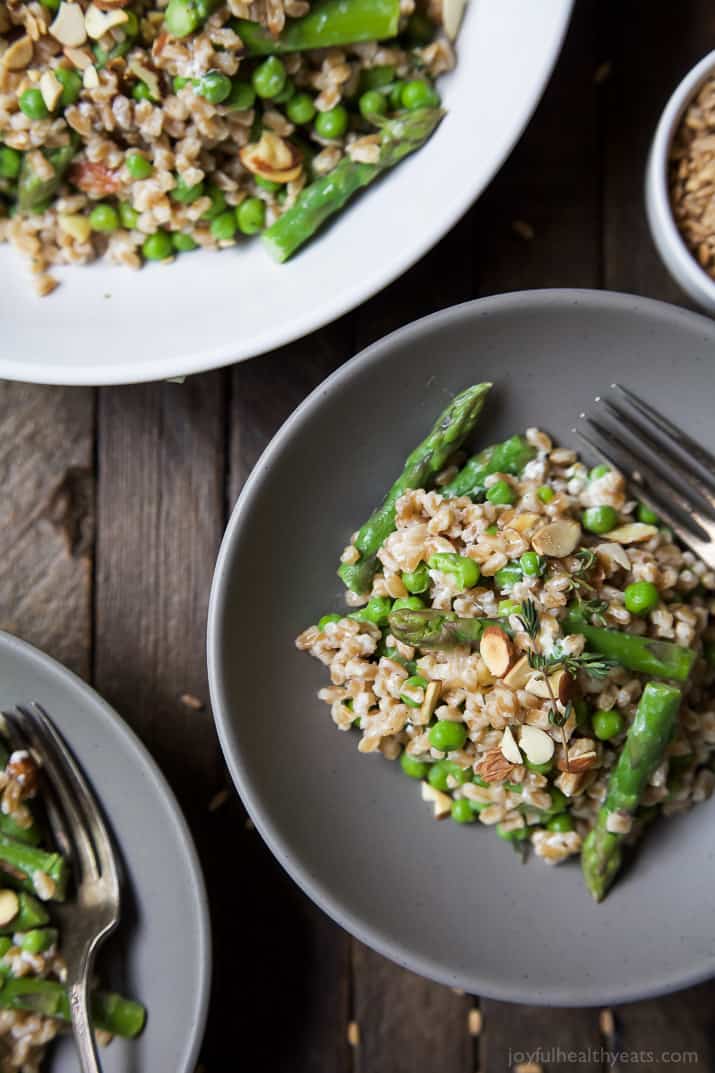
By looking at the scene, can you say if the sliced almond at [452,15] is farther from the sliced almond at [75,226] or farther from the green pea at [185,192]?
the sliced almond at [75,226]

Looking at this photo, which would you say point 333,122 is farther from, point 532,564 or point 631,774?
point 631,774

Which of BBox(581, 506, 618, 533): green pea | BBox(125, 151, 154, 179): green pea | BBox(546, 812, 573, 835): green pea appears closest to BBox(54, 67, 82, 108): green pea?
BBox(125, 151, 154, 179): green pea

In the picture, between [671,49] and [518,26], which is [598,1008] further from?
[671,49]

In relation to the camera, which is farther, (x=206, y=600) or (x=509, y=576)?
(x=206, y=600)

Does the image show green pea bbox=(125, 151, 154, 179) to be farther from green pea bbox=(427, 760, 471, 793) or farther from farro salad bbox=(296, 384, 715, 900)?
green pea bbox=(427, 760, 471, 793)

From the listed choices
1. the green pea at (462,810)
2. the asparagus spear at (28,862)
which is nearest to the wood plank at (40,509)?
the asparagus spear at (28,862)

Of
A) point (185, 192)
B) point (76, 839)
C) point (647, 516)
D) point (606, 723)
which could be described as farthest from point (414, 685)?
point (185, 192)

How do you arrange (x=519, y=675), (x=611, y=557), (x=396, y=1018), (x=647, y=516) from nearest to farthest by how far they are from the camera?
(x=519, y=675) → (x=611, y=557) → (x=647, y=516) → (x=396, y=1018)

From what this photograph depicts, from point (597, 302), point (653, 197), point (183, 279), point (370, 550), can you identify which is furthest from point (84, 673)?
point (653, 197)
